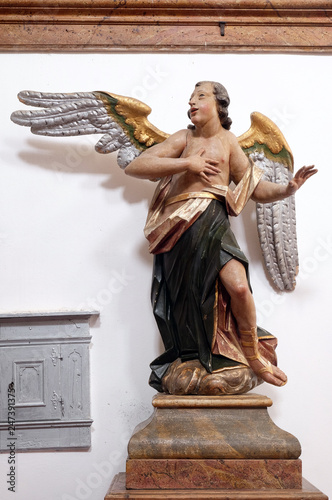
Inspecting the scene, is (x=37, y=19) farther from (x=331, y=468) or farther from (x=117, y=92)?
(x=331, y=468)

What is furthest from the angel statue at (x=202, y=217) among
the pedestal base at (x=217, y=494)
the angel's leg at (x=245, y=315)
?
the pedestal base at (x=217, y=494)

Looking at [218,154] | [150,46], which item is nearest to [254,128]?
[218,154]

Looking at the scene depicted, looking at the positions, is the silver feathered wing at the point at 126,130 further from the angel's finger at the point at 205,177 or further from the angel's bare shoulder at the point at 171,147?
the angel's finger at the point at 205,177

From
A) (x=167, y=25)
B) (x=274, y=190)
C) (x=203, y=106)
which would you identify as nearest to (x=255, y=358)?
(x=274, y=190)

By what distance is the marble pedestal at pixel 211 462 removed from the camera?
2.37m

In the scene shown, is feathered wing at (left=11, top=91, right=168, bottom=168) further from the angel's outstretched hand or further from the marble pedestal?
the marble pedestal

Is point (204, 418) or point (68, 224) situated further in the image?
point (68, 224)

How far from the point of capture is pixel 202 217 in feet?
9.14

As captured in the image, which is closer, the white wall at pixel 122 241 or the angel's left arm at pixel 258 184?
the angel's left arm at pixel 258 184

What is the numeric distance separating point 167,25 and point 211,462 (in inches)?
85.1

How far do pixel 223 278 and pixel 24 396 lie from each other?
1.11 meters

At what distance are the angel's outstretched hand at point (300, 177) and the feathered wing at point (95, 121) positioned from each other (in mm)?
678

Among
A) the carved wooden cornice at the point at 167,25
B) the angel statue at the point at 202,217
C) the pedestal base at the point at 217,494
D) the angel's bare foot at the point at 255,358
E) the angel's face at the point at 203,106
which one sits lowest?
the pedestal base at the point at 217,494

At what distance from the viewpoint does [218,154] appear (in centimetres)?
288
